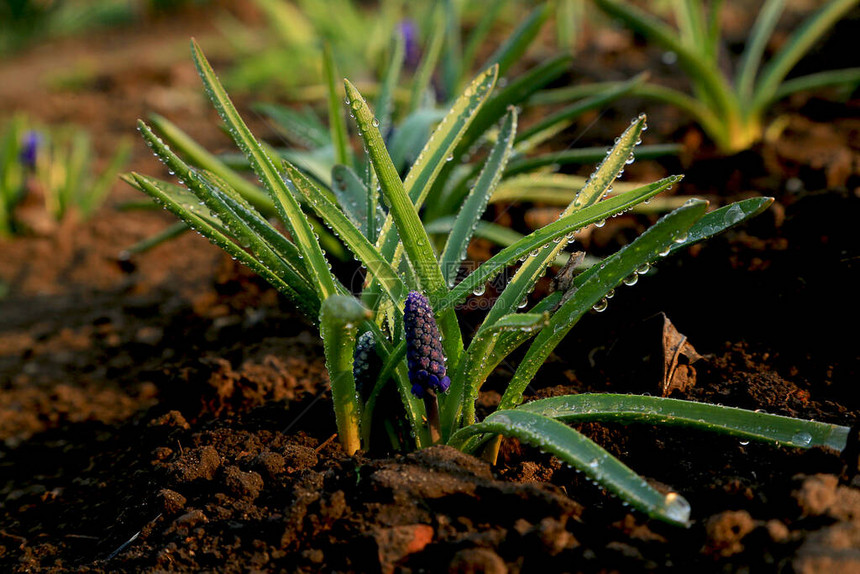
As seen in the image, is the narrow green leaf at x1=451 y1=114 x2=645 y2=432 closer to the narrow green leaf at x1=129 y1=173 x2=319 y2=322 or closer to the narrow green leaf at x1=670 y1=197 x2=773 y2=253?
the narrow green leaf at x1=670 y1=197 x2=773 y2=253

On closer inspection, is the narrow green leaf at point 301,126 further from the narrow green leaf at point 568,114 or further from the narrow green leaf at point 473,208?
the narrow green leaf at point 473,208

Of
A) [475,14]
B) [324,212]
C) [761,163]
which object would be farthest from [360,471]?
[475,14]

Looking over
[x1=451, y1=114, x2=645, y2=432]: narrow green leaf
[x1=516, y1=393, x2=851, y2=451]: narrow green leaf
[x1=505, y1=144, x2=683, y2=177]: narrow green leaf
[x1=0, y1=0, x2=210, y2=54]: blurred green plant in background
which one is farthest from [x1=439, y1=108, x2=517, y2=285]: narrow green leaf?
[x1=0, y1=0, x2=210, y2=54]: blurred green plant in background

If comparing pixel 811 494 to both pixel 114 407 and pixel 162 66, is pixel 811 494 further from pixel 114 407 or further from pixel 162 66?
pixel 162 66

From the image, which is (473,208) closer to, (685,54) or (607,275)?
(607,275)

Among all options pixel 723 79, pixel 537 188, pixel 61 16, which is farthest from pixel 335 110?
pixel 61 16

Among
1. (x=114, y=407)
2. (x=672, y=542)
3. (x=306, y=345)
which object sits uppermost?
(x=672, y=542)

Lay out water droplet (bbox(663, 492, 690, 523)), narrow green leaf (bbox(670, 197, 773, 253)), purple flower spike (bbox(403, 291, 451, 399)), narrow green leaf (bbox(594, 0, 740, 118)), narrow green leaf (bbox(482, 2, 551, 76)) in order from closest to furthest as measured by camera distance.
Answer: water droplet (bbox(663, 492, 690, 523))
purple flower spike (bbox(403, 291, 451, 399))
narrow green leaf (bbox(670, 197, 773, 253))
narrow green leaf (bbox(482, 2, 551, 76))
narrow green leaf (bbox(594, 0, 740, 118))
